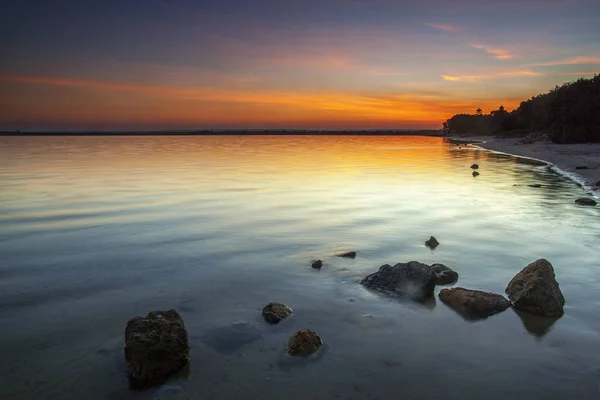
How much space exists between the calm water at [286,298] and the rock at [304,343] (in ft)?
0.56

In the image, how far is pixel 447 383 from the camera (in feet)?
19.4

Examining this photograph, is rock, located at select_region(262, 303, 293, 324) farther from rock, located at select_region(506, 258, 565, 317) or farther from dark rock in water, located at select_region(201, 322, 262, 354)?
rock, located at select_region(506, 258, 565, 317)

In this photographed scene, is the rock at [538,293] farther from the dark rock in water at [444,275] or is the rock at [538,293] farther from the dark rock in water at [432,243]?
the dark rock in water at [432,243]

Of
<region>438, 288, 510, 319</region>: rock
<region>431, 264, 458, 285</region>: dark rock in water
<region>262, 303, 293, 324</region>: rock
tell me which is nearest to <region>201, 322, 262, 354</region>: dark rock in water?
<region>262, 303, 293, 324</region>: rock

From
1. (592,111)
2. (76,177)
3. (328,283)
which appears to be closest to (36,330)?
(328,283)

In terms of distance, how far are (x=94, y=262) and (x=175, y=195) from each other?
12725mm

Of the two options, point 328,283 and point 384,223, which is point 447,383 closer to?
point 328,283

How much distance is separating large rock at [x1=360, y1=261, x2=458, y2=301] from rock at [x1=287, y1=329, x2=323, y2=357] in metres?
2.58

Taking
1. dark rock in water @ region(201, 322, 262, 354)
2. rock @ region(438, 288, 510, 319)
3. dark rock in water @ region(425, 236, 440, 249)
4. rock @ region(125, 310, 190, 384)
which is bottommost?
dark rock in water @ region(425, 236, 440, 249)

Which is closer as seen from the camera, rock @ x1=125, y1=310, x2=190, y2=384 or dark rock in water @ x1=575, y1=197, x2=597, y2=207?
rock @ x1=125, y1=310, x2=190, y2=384

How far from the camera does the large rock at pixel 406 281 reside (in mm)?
8797

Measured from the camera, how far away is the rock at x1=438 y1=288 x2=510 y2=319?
8.04 meters

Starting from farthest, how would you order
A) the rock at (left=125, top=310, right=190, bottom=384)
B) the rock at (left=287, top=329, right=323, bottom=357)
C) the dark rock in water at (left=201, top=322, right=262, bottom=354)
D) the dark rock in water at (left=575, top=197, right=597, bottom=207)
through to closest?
the dark rock in water at (left=575, top=197, right=597, bottom=207) → the dark rock in water at (left=201, top=322, right=262, bottom=354) → the rock at (left=287, top=329, right=323, bottom=357) → the rock at (left=125, top=310, right=190, bottom=384)

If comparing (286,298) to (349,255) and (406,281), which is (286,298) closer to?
(406,281)
